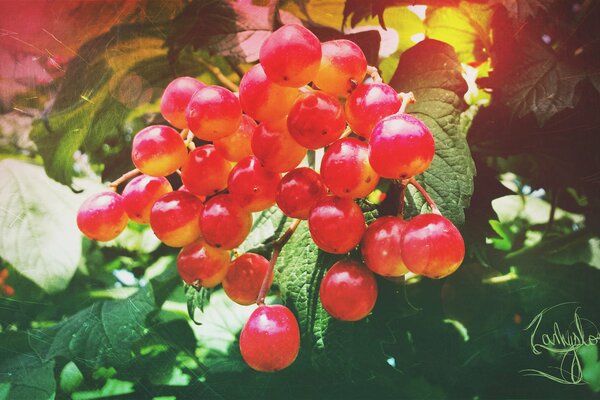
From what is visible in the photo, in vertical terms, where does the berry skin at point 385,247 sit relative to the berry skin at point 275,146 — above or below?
below

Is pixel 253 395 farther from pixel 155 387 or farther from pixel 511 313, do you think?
pixel 511 313

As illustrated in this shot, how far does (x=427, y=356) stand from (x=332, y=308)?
17 cm

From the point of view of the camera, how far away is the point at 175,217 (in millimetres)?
269

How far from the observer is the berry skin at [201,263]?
28 cm

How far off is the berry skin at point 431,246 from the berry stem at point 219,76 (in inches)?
8.2

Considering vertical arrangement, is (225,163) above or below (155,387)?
above

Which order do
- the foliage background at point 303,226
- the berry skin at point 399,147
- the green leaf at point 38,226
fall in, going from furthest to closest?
1. the green leaf at point 38,226
2. the foliage background at point 303,226
3. the berry skin at point 399,147

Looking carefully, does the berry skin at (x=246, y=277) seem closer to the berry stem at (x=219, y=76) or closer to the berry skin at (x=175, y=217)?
the berry skin at (x=175, y=217)

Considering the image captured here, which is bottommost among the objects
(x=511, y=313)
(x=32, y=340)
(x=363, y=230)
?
(x=32, y=340)

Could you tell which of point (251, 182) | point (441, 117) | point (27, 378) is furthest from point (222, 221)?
point (27, 378)

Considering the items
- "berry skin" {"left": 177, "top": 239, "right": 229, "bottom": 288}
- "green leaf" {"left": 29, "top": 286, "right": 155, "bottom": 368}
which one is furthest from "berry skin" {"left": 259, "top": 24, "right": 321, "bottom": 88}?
"green leaf" {"left": 29, "top": 286, "right": 155, "bottom": 368}

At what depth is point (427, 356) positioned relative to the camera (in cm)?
40

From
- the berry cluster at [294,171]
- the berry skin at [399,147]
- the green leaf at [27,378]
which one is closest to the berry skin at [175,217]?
the berry cluster at [294,171]

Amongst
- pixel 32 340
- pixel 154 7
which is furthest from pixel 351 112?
pixel 32 340
